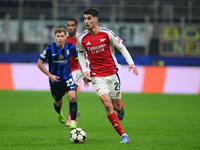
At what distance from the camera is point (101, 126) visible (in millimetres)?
9484

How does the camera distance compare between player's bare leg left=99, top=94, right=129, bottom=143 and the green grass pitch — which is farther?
player's bare leg left=99, top=94, right=129, bottom=143

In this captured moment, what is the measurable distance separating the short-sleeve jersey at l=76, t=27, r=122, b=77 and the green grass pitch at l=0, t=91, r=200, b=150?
1.22 metres

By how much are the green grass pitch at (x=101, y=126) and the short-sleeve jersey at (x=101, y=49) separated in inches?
47.9

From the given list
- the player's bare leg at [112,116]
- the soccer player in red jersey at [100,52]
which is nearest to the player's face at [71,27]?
the soccer player in red jersey at [100,52]

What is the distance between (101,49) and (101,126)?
2474 mm

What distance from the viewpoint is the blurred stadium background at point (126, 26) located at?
79.7 feet

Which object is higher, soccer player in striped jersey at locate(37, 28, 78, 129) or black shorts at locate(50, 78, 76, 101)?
soccer player in striped jersey at locate(37, 28, 78, 129)

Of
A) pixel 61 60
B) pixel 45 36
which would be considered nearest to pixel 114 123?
pixel 61 60

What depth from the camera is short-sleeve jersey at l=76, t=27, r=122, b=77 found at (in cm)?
754

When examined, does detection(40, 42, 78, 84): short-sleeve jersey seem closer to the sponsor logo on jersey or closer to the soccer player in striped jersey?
the soccer player in striped jersey

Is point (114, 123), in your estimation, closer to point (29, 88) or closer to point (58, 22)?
point (29, 88)

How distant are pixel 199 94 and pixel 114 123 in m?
12.4

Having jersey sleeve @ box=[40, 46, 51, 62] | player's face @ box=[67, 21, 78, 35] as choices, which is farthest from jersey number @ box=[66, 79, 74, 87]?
player's face @ box=[67, 21, 78, 35]

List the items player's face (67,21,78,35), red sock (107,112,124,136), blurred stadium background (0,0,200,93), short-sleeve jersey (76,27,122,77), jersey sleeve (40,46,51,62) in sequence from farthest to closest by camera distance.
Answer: blurred stadium background (0,0,200,93), player's face (67,21,78,35), jersey sleeve (40,46,51,62), short-sleeve jersey (76,27,122,77), red sock (107,112,124,136)
